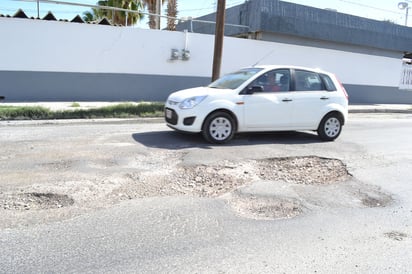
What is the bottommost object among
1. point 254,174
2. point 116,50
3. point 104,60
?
point 254,174

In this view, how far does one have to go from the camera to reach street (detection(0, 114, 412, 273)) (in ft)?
11.1

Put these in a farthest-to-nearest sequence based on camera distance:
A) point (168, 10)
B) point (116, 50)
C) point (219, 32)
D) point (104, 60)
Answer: point (168, 10) → point (116, 50) → point (104, 60) → point (219, 32)

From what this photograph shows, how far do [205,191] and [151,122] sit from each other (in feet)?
20.2

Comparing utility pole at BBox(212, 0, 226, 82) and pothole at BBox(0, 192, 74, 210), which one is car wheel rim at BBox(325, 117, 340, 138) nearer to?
utility pole at BBox(212, 0, 226, 82)

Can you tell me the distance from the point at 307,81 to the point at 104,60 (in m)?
8.72

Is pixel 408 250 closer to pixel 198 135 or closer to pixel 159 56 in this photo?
pixel 198 135

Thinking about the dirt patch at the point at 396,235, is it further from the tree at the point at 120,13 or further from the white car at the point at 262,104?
the tree at the point at 120,13

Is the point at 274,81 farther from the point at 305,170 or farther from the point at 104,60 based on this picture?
the point at 104,60

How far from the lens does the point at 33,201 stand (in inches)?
174

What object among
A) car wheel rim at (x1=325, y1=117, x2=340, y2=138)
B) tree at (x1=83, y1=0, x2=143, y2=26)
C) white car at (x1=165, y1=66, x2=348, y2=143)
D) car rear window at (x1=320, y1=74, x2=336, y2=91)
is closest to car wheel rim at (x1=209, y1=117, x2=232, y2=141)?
white car at (x1=165, y1=66, x2=348, y2=143)

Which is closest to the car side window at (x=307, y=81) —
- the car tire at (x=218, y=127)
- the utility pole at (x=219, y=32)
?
the car tire at (x=218, y=127)

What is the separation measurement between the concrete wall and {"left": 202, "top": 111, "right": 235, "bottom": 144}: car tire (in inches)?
322

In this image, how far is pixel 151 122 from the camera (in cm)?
1094

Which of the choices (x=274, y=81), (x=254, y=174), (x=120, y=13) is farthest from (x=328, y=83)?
(x=120, y=13)
